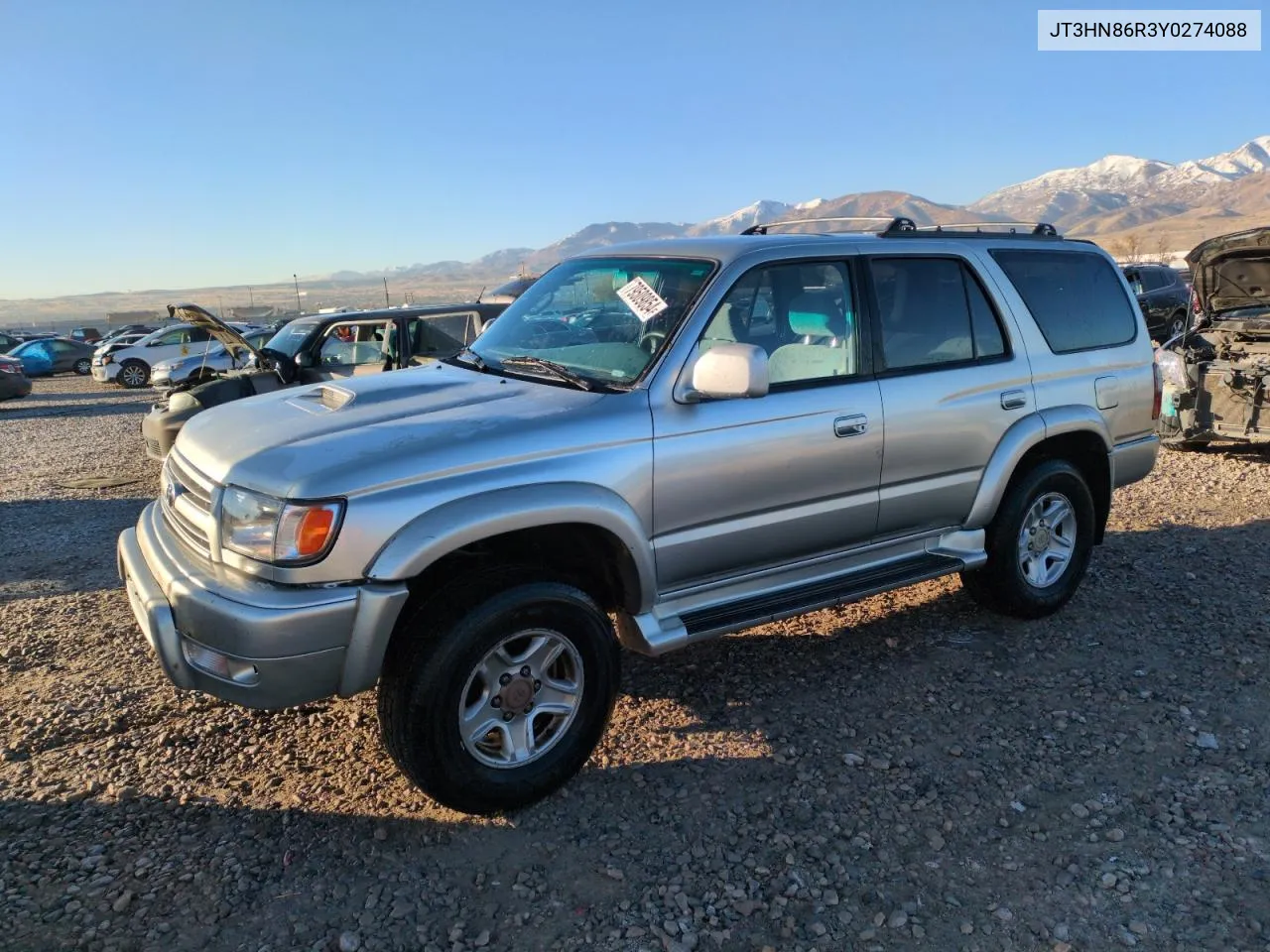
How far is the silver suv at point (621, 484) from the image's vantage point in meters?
2.84

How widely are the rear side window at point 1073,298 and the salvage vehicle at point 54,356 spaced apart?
31785 millimetres

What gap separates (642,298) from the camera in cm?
373

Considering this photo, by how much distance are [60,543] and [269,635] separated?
5048mm

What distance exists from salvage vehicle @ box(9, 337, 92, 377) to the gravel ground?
95.0 feet

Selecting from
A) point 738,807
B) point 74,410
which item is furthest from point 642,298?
point 74,410

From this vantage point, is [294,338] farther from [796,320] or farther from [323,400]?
[796,320]

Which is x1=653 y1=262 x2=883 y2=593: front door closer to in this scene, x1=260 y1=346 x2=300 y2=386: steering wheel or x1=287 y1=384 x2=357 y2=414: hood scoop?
x1=287 y1=384 x2=357 y2=414: hood scoop

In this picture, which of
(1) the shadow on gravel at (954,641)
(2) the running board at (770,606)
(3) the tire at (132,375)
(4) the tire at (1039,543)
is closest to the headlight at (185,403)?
(1) the shadow on gravel at (954,641)

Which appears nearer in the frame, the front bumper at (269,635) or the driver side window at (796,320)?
the front bumper at (269,635)

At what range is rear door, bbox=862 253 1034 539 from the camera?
4.03 m

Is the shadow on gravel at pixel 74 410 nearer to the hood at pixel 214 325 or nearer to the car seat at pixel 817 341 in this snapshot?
the hood at pixel 214 325

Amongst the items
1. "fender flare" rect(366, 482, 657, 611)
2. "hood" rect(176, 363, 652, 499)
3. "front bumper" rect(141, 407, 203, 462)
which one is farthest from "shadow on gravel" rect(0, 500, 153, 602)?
"fender flare" rect(366, 482, 657, 611)

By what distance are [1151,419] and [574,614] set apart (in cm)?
383

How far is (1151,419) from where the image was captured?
511 cm
